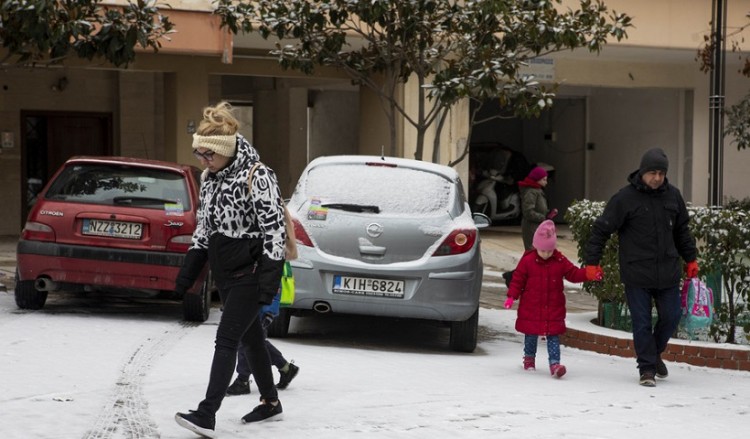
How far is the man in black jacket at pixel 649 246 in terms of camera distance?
8664 millimetres

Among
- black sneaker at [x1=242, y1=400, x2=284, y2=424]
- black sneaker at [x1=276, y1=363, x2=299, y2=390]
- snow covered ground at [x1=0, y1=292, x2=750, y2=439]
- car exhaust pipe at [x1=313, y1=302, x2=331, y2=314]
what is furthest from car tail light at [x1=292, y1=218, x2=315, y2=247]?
black sneaker at [x1=242, y1=400, x2=284, y2=424]

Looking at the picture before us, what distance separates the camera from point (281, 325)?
1033cm

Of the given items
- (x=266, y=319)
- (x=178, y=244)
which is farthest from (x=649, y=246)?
(x=178, y=244)

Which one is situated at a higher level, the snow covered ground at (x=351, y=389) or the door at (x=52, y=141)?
the door at (x=52, y=141)

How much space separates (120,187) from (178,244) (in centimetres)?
75

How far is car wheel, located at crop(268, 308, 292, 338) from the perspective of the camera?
33.7 feet

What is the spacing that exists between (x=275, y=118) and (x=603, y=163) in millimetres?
6882

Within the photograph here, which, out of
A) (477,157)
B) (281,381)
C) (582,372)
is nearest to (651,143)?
(477,157)

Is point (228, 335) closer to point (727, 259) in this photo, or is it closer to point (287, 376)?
point (287, 376)

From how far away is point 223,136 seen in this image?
21.5 ft

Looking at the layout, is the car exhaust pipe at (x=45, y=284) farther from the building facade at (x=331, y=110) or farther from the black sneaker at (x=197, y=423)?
the building facade at (x=331, y=110)

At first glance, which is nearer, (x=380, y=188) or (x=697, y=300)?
(x=697, y=300)

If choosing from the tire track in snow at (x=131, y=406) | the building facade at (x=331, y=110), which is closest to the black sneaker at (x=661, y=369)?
the tire track in snow at (x=131, y=406)

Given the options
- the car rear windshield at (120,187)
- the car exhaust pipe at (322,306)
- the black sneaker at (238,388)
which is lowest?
the black sneaker at (238,388)
